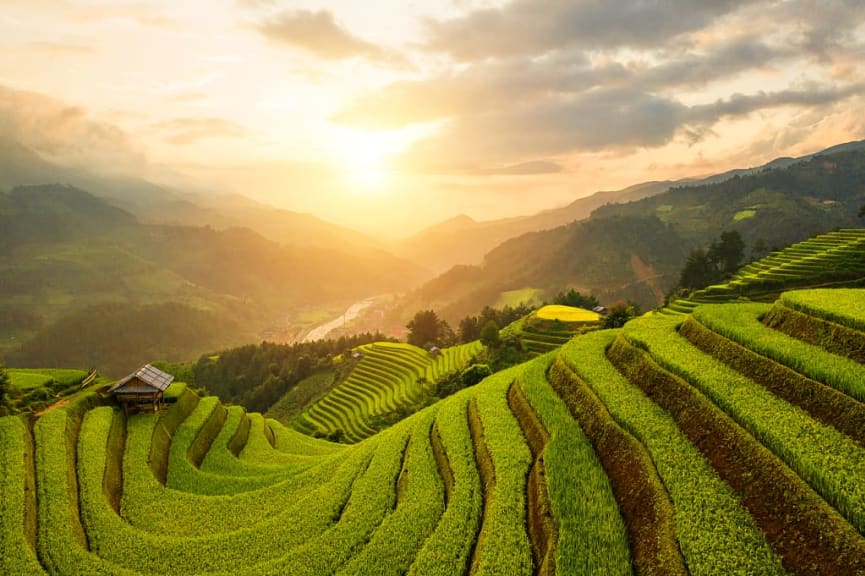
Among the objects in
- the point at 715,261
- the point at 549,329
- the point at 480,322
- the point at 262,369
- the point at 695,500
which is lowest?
the point at 262,369

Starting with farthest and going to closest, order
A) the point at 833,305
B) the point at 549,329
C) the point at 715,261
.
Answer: the point at 715,261 → the point at 549,329 → the point at 833,305

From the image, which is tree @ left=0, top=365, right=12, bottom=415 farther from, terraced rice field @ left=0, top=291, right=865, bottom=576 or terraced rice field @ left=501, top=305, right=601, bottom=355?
terraced rice field @ left=501, top=305, right=601, bottom=355

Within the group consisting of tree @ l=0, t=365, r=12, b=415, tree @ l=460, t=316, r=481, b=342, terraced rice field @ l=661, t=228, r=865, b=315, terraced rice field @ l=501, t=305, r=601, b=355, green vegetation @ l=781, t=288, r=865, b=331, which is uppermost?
tree @ l=0, t=365, r=12, b=415

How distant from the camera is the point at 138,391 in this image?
23.1 m

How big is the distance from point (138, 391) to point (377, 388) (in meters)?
37.4

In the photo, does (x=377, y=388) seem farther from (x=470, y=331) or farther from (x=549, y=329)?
(x=470, y=331)

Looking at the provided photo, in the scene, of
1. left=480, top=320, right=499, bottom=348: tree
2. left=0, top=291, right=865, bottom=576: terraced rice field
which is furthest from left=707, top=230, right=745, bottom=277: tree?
left=0, top=291, right=865, bottom=576: terraced rice field

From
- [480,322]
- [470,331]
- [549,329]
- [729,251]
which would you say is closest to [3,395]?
[549,329]

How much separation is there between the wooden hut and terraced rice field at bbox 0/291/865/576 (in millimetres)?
1228

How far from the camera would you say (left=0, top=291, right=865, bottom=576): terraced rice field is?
1034cm

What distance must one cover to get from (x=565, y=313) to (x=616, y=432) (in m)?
48.5

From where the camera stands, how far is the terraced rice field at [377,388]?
4862cm

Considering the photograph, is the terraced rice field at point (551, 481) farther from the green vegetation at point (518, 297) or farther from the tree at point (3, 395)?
the green vegetation at point (518, 297)

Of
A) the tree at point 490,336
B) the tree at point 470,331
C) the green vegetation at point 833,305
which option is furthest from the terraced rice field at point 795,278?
the tree at point 470,331
